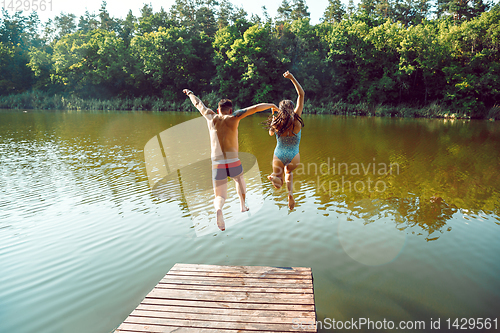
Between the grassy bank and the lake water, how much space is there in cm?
2893

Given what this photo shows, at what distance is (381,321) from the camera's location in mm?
4738

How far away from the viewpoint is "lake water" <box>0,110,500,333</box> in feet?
16.7

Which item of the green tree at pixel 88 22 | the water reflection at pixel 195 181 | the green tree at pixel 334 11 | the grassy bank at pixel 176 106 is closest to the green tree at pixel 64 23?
the green tree at pixel 88 22

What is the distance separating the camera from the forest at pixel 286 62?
42.2 meters

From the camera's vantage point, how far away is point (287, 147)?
587 centimetres

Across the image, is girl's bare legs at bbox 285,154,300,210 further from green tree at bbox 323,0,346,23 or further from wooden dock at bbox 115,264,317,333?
green tree at bbox 323,0,346,23

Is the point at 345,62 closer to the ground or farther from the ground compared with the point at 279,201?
farther from the ground

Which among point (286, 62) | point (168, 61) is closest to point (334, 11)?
point (286, 62)

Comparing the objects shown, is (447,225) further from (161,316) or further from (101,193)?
(101,193)

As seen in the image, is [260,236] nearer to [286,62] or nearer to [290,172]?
[290,172]

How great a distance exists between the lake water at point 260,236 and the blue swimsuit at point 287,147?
6.31 ft

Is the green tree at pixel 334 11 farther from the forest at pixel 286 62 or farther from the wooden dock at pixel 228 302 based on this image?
the wooden dock at pixel 228 302

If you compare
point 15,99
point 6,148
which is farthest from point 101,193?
point 15,99

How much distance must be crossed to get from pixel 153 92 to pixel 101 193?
5136 centimetres
